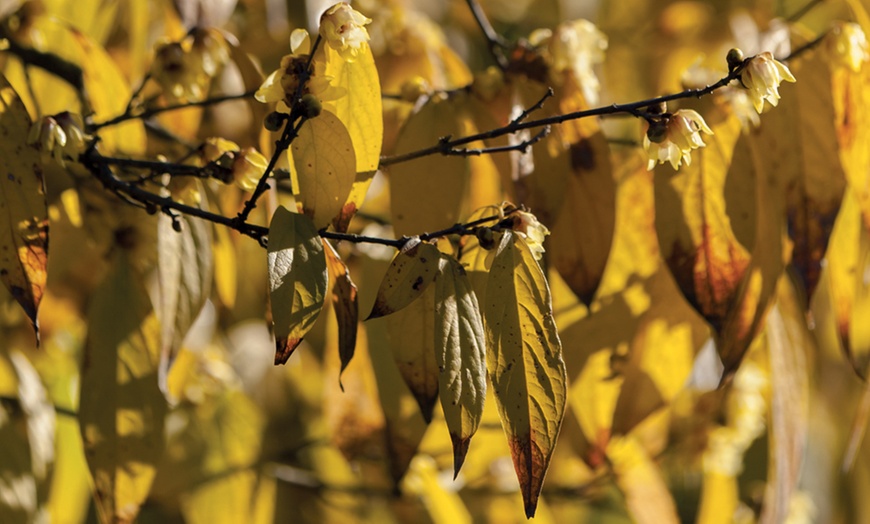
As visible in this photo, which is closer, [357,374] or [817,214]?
[817,214]

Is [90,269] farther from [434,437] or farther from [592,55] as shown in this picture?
[592,55]

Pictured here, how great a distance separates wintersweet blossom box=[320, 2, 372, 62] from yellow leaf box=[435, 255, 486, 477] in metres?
0.18

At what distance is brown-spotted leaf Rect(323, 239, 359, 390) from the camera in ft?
2.18

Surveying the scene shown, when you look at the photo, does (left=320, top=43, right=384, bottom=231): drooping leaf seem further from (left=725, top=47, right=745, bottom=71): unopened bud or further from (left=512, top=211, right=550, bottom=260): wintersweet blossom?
(left=725, top=47, right=745, bottom=71): unopened bud

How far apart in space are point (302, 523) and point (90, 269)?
0.74m

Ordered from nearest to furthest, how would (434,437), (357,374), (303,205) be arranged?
(303,205), (357,374), (434,437)

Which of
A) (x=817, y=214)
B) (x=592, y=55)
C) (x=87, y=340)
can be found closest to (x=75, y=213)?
(x=87, y=340)

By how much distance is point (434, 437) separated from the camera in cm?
132

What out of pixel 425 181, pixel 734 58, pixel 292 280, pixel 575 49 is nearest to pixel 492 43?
pixel 575 49

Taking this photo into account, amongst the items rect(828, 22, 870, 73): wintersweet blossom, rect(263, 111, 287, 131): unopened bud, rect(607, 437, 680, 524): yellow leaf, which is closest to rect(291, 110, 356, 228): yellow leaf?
rect(263, 111, 287, 131): unopened bud

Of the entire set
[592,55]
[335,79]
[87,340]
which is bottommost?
[87,340]

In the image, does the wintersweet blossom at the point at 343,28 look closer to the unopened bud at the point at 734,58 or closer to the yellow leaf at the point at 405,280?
the yellow leaf at the point at 405,280

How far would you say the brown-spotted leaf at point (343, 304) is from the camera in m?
0.67

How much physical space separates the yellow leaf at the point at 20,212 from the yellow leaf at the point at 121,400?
0.20 metres
